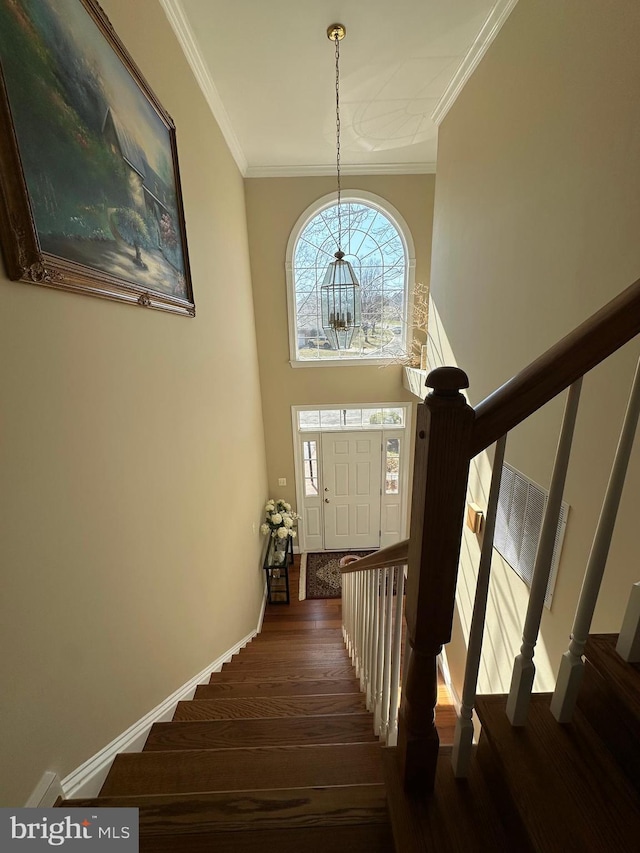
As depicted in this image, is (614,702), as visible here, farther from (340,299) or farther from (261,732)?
(340,299)

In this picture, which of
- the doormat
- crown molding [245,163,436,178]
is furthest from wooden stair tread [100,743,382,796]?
crown molding [245,163,436,178]

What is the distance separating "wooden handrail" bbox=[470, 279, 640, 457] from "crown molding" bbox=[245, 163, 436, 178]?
4.47 meters

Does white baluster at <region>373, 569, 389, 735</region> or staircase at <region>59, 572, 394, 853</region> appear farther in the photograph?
white baluster at <region>373, 569, 389, 735</region>

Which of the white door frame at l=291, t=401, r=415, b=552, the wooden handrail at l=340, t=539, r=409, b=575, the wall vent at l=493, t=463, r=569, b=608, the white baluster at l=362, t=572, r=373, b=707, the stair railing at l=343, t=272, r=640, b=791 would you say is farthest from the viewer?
the white door frame at l=291, t=401, r=415, b=552

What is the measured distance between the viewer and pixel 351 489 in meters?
5.30

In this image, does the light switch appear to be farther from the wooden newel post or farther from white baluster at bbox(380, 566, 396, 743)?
the wooden newel post

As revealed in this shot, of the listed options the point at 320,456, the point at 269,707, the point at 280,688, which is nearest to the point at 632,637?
the point at 269,707

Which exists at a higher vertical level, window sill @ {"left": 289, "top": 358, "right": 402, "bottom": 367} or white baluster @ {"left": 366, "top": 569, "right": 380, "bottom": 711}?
window sill @ {"left": 289, "top": 358, "right": 402, "bottom": 367}

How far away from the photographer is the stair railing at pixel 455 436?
0.59m

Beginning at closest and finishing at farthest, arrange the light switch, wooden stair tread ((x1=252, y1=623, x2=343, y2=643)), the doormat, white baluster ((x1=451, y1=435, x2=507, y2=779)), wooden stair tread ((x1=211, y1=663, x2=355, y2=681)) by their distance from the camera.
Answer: white baluster ((x1=451, y1=435, x2=507, y2=779))
wooden stair tread ((x1=211, y1=663, x2=355, y2=681))
the light switch
wooden stair tread ((x1=252, y1=623, x2=343, y2=643))
the doormat

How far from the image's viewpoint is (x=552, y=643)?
68.1 inches

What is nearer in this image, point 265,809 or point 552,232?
point 265,809

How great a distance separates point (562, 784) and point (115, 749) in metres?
1.43

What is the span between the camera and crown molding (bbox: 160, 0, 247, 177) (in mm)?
1980
